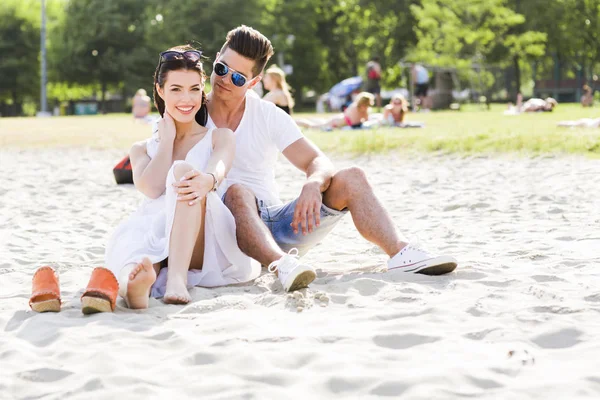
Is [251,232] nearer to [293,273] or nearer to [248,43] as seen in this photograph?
[293,273]

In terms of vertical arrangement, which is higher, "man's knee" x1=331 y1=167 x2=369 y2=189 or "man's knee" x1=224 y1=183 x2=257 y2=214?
"man's knee" x1=331 y1=167 x2=369 y2=189

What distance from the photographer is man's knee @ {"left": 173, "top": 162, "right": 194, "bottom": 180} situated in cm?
411

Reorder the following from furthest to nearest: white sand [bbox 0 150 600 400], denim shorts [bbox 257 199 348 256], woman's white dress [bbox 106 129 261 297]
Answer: denim shorts [bbox 257 199 348 256] → woman's white dress [bbox 106 129 261 297] → white sand [bbox 0 150 600 400]

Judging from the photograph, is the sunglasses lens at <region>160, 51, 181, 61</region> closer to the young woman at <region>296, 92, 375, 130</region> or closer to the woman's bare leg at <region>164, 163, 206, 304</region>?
the woman's bare leg at <region>164, 163, 206, 304</region>

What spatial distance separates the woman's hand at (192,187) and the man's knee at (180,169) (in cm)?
5

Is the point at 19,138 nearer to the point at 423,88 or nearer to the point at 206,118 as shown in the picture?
the point at 206,118

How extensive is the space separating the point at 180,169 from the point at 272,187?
915 millimetres

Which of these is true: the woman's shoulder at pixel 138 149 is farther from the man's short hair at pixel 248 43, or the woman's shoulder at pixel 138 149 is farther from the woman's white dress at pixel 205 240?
the man's short hair at pixel 248 43

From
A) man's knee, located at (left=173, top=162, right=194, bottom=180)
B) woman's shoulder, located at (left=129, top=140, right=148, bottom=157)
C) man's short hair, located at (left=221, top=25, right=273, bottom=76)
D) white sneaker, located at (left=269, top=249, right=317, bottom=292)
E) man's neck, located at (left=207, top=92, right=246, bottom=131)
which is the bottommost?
white sneaker, located at (left=269, top=249, right=317, bottom=292)

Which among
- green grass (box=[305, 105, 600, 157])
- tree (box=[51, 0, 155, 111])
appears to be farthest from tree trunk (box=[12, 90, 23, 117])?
green grass (box=[305, 105, 600, 157])

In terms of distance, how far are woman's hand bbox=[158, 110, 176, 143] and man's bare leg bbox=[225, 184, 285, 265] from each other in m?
0.45

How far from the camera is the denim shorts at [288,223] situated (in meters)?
4.66

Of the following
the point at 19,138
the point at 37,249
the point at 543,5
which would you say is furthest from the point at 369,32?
the point at 37,249

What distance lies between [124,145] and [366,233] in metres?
13.0
